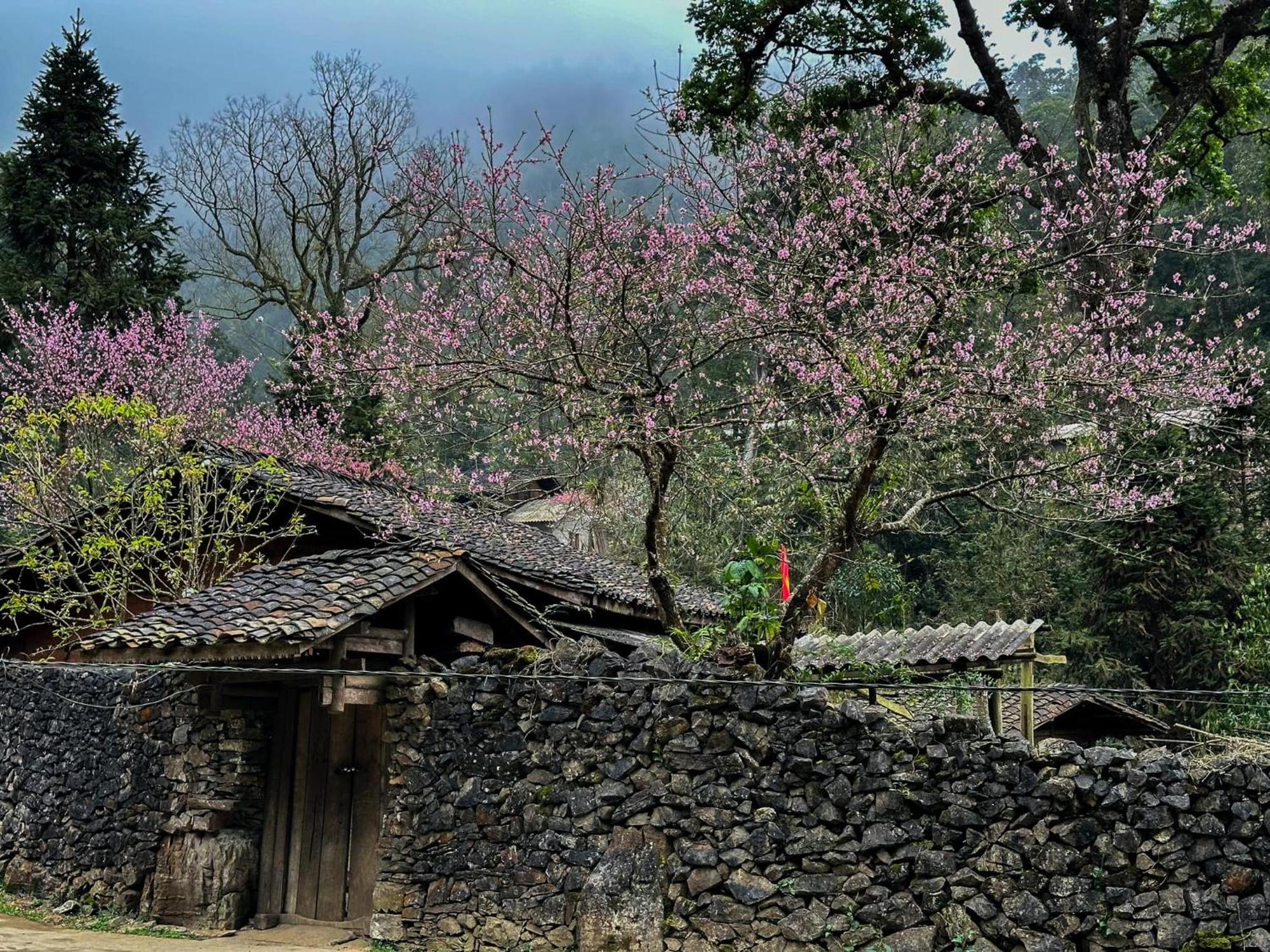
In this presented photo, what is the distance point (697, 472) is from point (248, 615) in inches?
157

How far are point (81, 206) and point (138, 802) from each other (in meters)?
14.7

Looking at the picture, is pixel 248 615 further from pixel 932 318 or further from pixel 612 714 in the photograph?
pixel 932 318

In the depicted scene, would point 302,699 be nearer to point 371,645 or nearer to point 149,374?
point 371,645

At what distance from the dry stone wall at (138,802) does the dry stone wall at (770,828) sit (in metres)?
1.91

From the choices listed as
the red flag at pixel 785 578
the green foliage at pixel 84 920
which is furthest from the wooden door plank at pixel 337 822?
the red flag at pixel 785 578

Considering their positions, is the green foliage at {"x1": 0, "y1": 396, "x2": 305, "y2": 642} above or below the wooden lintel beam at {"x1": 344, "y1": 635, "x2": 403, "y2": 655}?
above

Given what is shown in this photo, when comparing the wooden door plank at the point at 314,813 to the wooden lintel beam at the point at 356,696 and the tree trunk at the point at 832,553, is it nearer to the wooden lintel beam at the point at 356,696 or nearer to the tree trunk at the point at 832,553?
the wooden lintel beam at the point at 356,696

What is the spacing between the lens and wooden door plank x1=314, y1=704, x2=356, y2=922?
A: 31.6 feet

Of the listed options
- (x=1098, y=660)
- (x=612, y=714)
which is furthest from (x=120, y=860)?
(x=1098, y=660)

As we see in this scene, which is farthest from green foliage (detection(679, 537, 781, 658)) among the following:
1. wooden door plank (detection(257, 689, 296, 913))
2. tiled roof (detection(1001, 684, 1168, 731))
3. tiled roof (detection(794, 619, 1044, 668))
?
tiled roof (detection(1001, 684, 1168, 731))

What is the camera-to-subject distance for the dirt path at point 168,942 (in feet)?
27.8

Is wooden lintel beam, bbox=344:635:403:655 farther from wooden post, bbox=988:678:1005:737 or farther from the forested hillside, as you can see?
wooden post, bbox=988:678:1005:737

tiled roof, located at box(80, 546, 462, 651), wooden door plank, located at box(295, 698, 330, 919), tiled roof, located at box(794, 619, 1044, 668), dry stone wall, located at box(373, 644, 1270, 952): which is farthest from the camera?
tiled roof, located at box(794, 619, 1044, 668)

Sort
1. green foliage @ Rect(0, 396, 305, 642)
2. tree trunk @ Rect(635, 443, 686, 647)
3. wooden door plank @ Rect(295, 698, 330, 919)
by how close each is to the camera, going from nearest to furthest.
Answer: tree trunk @ Rect(635, 443, 686, 647) < wooden door plank @ Rect(295, 698, 330, 919) < green foliage @ Rect(0, 396, 305, 642)
